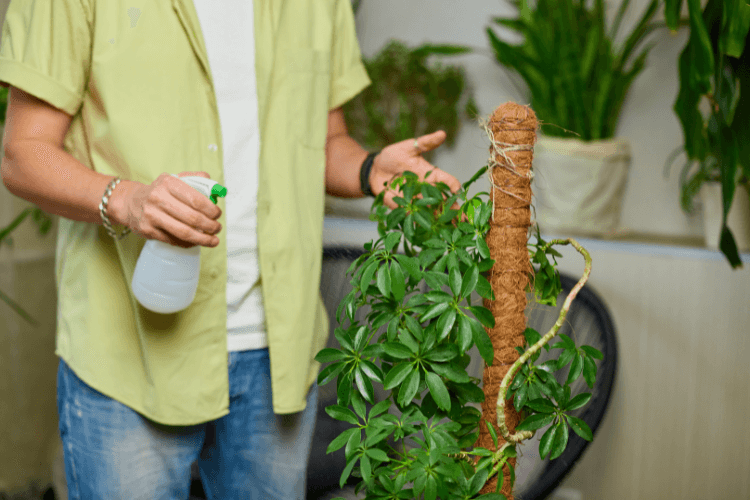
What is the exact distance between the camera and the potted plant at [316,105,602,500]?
0.58 m

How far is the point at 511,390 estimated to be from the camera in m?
0.63

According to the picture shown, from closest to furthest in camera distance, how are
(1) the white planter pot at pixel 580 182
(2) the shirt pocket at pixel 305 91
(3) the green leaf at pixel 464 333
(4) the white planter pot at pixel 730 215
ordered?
(3) the green leaf at pixel 464 333, (2) the shirt pocket at pixel 305 91, (4) the white planter pot at pixel 730 215, (1) the white planter pot at pixel 580 182

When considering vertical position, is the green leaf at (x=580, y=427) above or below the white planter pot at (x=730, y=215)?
above

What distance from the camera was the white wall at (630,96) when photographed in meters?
1.91

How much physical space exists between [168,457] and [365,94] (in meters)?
1.58

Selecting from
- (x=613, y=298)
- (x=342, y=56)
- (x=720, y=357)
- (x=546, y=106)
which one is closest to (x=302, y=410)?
(x=342, y=56)

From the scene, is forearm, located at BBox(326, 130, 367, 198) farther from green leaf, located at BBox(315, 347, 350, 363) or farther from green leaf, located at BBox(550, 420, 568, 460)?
green leaf, located at BBox(550, 420, 568, 460)

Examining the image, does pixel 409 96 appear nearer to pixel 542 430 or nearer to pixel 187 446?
pixel 542 430

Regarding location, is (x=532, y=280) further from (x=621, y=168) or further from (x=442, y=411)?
(x=621, y=168)

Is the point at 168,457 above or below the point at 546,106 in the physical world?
below

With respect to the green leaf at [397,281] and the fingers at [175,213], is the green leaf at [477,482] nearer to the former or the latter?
the green leaf at [397,281]

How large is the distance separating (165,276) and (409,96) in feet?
5.11

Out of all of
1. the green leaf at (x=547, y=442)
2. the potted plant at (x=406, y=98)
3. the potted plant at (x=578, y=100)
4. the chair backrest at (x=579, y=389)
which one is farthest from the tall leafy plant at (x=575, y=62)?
the green leaf at (x=547, y=442)

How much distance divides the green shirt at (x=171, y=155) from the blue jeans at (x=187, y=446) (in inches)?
A: 1.5
